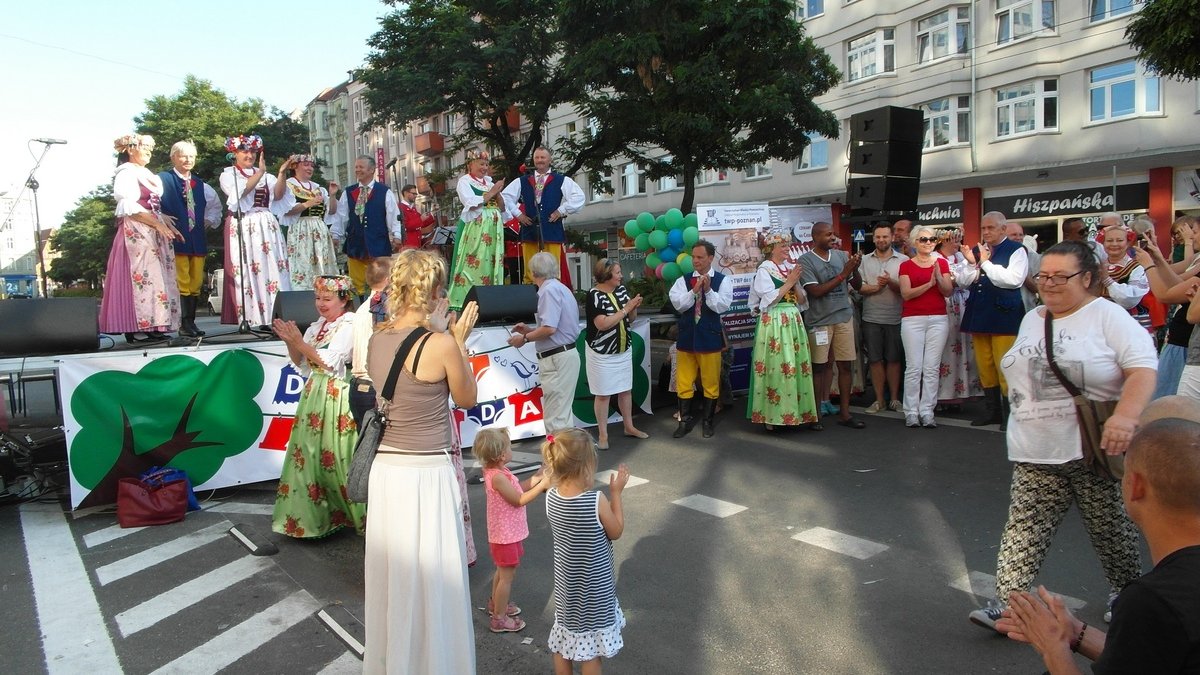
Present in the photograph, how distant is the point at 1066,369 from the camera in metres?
3.42

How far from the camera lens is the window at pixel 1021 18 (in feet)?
77.8

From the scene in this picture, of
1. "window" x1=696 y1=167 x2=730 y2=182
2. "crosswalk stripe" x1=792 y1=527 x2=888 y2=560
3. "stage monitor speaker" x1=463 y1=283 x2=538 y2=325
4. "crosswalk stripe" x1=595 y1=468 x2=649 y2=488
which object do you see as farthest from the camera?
"window" x1=696 y1=167 x2=730 y2=182

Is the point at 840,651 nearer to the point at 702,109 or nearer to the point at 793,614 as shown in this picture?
the point at 793,614

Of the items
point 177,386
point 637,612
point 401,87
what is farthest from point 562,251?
point 401,87

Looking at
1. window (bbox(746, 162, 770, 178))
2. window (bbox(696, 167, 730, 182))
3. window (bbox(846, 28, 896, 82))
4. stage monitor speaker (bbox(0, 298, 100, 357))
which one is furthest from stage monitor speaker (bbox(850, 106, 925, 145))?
window (bbox(696, 167, 730, 182))

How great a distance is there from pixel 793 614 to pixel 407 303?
2.45m

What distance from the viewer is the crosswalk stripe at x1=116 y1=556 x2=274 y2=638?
4340 millimetres

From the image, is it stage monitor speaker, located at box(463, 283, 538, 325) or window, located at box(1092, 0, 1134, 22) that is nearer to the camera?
stage monitor speaker, located at box(463, 283, 538, 325)

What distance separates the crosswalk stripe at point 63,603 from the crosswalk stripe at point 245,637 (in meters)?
0.33

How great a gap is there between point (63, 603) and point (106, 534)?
1.37m

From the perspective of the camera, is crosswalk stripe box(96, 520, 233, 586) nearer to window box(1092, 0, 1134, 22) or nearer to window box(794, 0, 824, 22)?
window box(1092, 0, 1134, 22)

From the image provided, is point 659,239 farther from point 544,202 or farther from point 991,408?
point 991,408

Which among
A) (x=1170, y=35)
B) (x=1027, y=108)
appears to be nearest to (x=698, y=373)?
(x=1170, y=35)

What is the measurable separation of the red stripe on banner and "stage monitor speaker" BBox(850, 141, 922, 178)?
6.95 metres
